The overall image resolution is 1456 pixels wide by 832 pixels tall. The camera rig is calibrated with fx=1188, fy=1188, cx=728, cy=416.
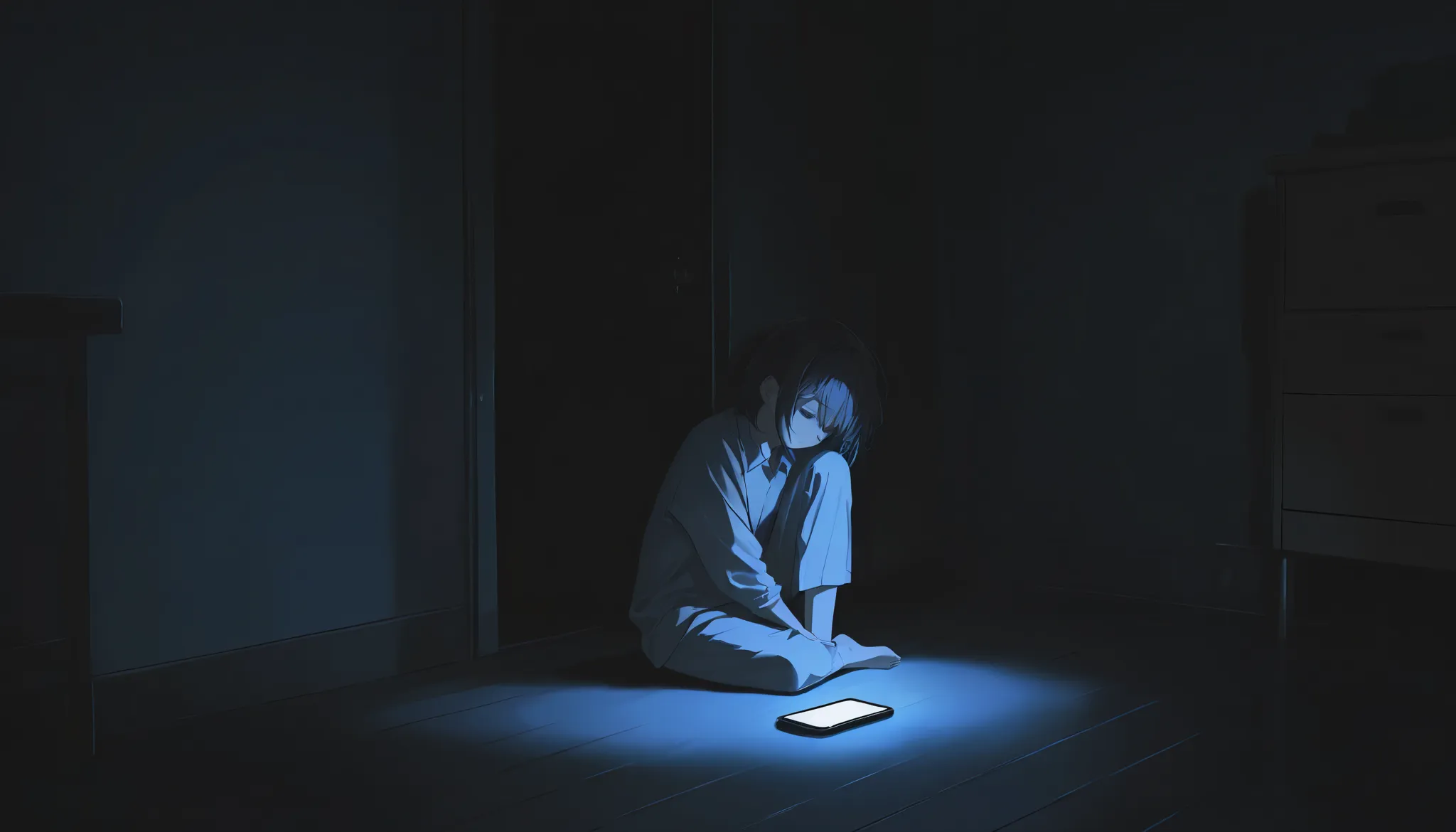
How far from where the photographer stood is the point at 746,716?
220 cm

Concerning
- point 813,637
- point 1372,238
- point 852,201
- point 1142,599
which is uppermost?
point 852,201

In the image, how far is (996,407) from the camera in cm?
372

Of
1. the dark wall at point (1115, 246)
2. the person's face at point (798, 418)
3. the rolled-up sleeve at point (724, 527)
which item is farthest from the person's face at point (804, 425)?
the dark wall at point (1115, 246)

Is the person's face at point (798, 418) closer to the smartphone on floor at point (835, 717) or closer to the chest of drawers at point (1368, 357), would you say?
the smartphone on floor at point (835, 717)

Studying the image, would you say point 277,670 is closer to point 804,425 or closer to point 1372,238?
point 804,425

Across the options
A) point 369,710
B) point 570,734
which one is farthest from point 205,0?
point 570,734

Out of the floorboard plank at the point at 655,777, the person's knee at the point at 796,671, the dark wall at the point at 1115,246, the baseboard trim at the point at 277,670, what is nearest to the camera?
the floorboard plank at the point at 655,777

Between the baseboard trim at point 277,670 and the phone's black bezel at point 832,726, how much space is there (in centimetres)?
88

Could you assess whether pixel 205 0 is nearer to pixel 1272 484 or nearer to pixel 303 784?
pixel 303 784

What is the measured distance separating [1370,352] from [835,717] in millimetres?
1476

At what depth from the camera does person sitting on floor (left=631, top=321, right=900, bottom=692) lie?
2.38 meters

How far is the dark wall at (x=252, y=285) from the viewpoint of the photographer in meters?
2.08

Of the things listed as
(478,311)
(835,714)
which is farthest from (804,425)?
(478,311)

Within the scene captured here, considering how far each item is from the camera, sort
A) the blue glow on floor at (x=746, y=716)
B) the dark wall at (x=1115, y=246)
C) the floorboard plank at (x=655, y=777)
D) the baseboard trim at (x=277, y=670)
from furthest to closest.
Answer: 1. the dark wall at (x=1115, y=246)
2. the baseboard trim at (x=277, y=670)
3. the blue glow on floor at (x=746, y=716)
4. the floorboard plank at (x=655, y=777)
